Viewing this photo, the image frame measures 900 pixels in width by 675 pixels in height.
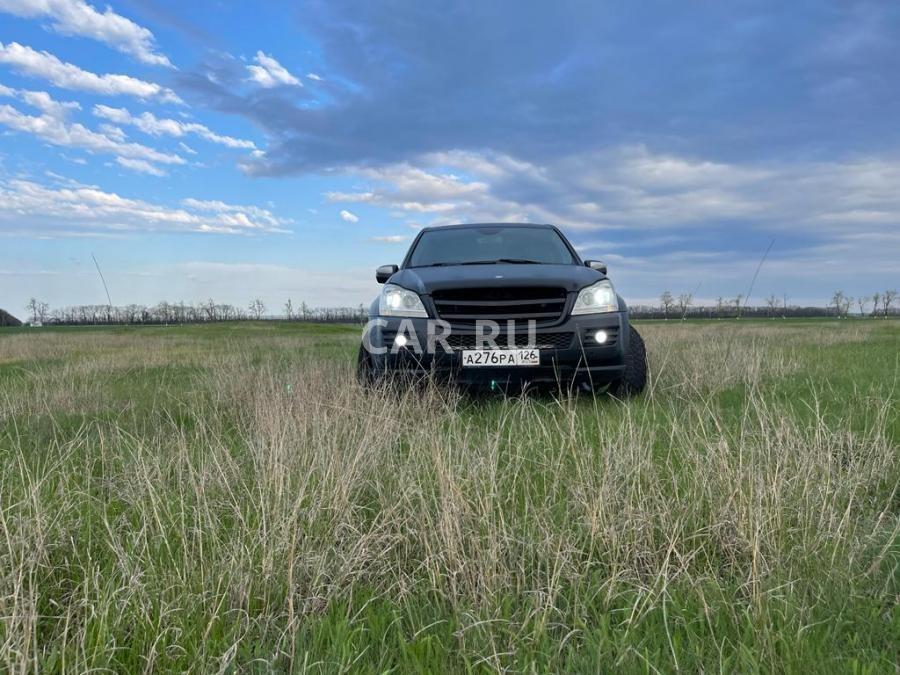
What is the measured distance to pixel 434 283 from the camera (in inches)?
200

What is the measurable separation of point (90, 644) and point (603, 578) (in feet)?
5.29

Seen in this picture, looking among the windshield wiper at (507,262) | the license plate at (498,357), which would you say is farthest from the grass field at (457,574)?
the windshield wiper at (507,262)

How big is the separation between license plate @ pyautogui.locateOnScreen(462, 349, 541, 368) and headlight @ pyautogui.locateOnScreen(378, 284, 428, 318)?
556mm

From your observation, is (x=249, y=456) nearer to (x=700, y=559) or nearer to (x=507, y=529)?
(x=507, y=529)

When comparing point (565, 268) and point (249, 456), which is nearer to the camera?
point (249, 456)

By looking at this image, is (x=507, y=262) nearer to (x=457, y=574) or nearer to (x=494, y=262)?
(x=494, y=262)

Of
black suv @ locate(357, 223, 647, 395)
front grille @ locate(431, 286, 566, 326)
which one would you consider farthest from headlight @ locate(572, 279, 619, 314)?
front grille @ locate(431, 286, 566, 326)

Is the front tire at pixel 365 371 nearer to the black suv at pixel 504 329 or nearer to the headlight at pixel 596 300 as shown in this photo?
the black suv at pixel 504 329

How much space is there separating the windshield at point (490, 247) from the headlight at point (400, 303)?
101 cm

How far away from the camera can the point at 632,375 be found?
18.2 ft

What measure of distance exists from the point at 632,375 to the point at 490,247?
2.17 metres

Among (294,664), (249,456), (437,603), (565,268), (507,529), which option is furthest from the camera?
(565,268)

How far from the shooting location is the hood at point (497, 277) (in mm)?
4980

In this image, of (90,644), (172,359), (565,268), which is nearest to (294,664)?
(90,644)
